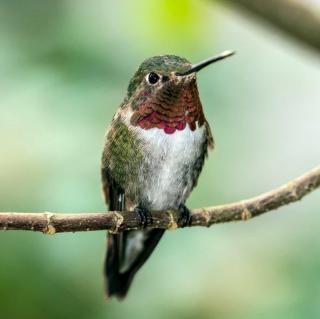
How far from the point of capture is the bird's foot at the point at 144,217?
254cm

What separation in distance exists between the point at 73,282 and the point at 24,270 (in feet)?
0.71

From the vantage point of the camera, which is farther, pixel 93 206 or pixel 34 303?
pixel 34 303

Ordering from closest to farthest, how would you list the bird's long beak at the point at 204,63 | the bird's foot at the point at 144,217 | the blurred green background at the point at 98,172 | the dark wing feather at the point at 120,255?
the bird's long beak at the point at 204,63
the bird's foot at the point at 144,217
the dark wing feather at the point at 120,255
the blurred green background at the point at 98,172

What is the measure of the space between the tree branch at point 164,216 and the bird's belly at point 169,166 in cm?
11

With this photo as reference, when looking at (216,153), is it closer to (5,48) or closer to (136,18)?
(136,18)

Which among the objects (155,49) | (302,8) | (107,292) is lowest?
(107,292)

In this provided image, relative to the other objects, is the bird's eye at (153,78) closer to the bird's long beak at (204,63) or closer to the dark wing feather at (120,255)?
the bird's long beak at (204,63)

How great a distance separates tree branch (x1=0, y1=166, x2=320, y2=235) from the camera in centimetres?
214

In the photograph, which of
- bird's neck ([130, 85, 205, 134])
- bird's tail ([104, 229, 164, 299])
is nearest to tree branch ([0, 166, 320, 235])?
bird's neck ([130, 85, 205, 134])

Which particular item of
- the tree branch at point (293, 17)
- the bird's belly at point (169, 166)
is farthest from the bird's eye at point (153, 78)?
the tree branch at point (293, 17)

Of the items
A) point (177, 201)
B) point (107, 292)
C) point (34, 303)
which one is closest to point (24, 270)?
point (34, 303)

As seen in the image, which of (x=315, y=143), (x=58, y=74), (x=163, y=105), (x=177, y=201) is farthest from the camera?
(x=315, y=143)

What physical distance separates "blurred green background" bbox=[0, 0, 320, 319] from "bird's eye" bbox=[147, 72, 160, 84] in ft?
2.76

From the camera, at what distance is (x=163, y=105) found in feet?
7.15
